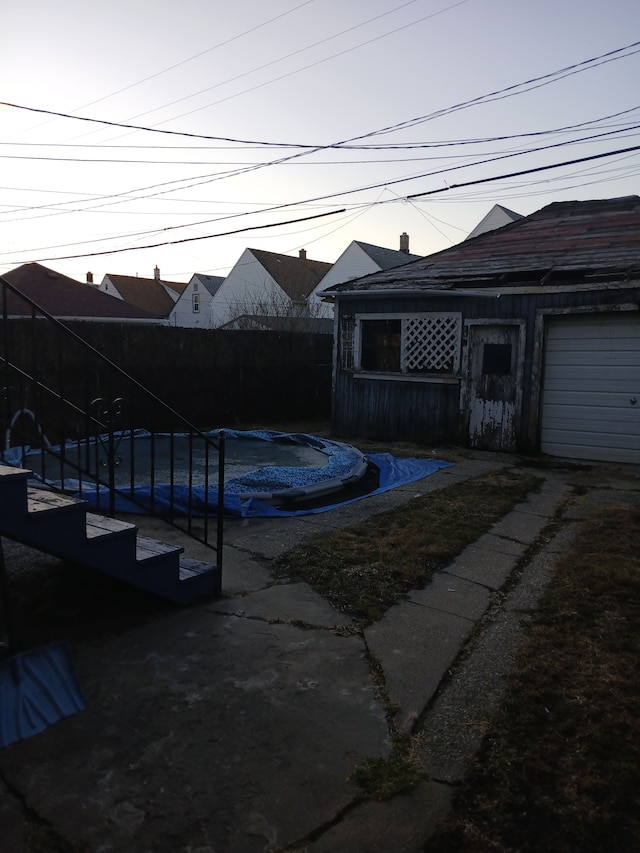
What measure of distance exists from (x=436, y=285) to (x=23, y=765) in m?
8.84

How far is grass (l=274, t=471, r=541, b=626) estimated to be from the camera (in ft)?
13.0

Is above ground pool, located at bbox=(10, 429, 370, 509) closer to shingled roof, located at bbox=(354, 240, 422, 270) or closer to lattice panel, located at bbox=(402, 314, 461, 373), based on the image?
lattice panel, located at bbox=(402, 314, 461, 373)

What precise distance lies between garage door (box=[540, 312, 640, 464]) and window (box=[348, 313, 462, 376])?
1508 mm

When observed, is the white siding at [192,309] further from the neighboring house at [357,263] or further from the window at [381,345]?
the window at [381,345]

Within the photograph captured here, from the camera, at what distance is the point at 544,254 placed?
9742mm

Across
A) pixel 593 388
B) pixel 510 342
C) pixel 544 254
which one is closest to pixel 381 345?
pixel 510 342

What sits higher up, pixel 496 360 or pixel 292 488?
pixel 496 360

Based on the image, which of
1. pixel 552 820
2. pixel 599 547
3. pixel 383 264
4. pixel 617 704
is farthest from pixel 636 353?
pixel 383 264

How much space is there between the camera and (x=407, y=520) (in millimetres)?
5586

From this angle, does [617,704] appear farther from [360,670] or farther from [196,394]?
[196,394]

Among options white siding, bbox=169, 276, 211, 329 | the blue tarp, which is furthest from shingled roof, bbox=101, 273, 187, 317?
the blue tarp

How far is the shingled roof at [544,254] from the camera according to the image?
28.8ft

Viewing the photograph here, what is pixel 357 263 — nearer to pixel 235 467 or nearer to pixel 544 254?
pixel 544 254

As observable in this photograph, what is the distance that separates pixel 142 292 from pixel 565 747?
139ft
